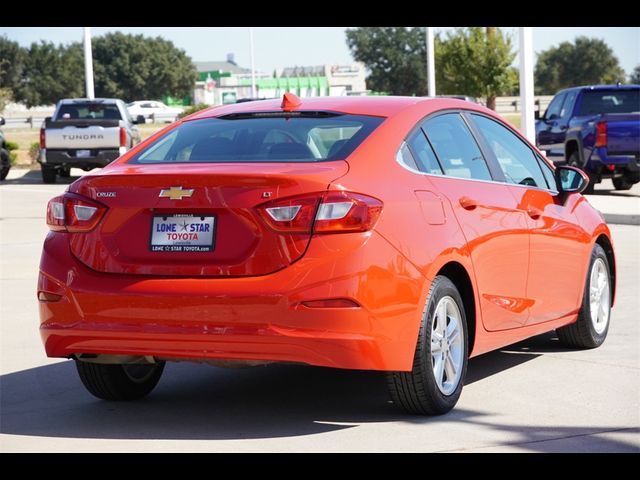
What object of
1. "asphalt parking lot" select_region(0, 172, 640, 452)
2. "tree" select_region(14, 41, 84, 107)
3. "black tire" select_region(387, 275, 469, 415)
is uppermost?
"tree" select_region(14, 41, 84, 107)

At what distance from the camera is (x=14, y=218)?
19906 millimetres

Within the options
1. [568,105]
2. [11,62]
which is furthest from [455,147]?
[11,62]

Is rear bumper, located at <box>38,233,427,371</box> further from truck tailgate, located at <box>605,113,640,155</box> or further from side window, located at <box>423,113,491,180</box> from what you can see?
truck tailgate, located at <box>605,113,640,155</box>

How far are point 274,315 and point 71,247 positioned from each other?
1182mm

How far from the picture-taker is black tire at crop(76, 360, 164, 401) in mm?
6871

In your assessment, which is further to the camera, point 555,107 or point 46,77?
point 46,77

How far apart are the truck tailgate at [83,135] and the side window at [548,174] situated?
21228 millimetres

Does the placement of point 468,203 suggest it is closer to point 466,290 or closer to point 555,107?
point 466,290

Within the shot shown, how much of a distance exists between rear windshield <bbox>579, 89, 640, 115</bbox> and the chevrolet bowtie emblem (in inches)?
717

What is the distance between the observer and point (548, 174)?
8.20 metres

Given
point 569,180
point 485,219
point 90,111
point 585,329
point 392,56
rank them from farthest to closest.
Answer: point 392,56, point 90,111, point 585,329, point 569,180, point 485,219

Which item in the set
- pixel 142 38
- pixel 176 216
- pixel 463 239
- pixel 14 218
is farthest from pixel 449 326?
pixel 142 38

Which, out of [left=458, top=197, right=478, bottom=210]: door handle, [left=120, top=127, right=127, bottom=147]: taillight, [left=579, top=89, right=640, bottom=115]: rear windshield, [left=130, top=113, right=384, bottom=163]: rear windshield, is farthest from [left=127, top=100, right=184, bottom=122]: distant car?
[left=458, top=197, right=478, bottom=210]: door handle

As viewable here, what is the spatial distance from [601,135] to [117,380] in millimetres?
16427
